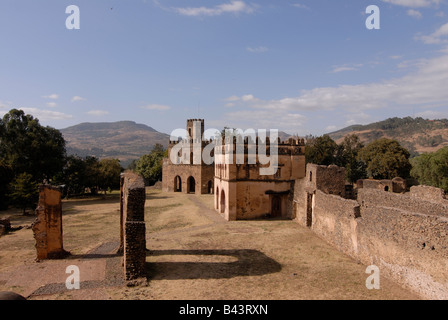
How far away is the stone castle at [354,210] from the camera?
9102 mm

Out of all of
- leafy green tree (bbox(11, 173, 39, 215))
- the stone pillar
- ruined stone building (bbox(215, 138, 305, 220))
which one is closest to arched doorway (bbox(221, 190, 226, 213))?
ruined stone building (bbox(215, 138, 305, 220))

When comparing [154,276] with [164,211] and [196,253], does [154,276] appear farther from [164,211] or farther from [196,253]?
[164,211]

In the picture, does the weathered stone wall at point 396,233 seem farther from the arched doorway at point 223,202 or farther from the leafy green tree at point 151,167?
the leafy green tree at point 151,167

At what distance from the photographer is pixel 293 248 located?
15633 millimetres

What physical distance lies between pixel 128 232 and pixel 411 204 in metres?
12.4

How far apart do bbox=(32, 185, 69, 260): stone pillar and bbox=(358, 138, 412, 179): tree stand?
135 feet

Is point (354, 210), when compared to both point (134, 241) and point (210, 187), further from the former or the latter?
point (210, 187)

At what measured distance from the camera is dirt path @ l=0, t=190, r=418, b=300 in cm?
1020

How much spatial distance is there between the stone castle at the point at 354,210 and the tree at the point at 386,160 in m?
9.73

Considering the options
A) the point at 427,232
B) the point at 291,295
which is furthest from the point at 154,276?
the point at 427,232

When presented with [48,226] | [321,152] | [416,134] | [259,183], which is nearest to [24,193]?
[48,226]

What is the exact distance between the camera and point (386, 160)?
42156 millimetres
